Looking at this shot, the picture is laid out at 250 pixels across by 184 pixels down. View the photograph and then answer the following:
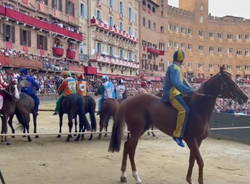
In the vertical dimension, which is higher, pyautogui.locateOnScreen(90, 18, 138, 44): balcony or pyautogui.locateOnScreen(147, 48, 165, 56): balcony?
pyautogui.locateOnScreen(90, 18, 138, 44): balcony

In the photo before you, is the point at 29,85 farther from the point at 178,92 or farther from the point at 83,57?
the point at 83,57

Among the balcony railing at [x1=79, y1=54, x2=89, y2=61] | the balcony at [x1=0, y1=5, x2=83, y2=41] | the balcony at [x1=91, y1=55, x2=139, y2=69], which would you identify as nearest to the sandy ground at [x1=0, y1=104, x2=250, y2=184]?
the balcony at [x1=0, y1=5, x2=83, y2=41]

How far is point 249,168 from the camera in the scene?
314 inches

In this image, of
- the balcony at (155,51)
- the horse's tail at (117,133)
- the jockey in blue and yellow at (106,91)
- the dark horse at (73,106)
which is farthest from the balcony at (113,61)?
the horse's tail at (117,133)

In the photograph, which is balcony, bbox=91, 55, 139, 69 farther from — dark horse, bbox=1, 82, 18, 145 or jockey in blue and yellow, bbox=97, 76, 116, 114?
dark horse, bbox=1, 82, 18, 145

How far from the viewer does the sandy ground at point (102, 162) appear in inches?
266

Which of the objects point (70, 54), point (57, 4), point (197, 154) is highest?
point (57, 4)

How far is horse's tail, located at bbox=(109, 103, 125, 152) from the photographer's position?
6.82 metres

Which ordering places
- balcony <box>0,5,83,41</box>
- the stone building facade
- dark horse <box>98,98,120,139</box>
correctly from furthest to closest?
the stone building facade
balcony <box>0,5,83,41</box>
dark horse <box>98,98,120,139</box>

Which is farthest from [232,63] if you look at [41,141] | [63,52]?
[41,141]

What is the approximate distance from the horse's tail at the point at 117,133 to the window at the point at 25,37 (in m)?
25.0

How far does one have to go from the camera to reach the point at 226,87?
616 centimetres

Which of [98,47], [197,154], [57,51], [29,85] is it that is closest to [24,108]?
[29,85]

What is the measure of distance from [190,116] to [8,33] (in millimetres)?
24866
